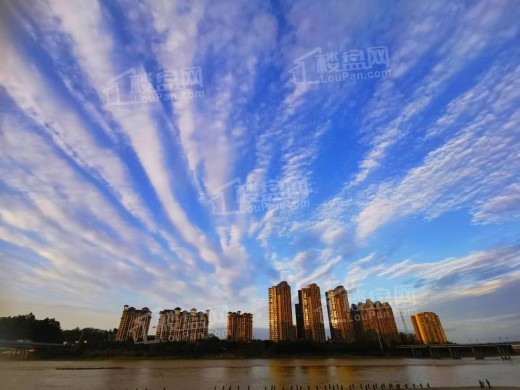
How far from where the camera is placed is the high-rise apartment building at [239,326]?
47062 mm

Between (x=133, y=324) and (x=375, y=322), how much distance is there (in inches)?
1539

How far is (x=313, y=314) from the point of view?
4800cm

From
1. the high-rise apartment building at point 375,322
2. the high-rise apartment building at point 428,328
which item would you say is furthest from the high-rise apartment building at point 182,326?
the high-rise apartment building at point 428,328

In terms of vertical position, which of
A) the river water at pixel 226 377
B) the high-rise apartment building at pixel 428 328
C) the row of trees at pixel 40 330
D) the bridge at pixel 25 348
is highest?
the high-rise apartment building at pixel 428 328

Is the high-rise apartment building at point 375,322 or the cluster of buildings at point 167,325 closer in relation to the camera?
the cluster of buildings at point 167,325

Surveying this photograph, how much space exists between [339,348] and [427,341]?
28850 mm

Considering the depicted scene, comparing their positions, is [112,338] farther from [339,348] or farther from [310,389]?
[310,389]

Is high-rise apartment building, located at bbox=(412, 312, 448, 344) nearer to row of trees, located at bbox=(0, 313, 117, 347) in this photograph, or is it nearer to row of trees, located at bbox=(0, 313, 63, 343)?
row of trees, located at bbox=(0, 313, 117, 347)

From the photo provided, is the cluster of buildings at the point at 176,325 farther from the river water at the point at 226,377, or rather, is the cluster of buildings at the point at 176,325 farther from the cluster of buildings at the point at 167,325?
the river water at the point at 226,377

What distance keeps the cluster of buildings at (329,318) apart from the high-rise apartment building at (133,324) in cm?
1926

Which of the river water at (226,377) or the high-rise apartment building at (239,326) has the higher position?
the high-rise apartment building at (239,326)

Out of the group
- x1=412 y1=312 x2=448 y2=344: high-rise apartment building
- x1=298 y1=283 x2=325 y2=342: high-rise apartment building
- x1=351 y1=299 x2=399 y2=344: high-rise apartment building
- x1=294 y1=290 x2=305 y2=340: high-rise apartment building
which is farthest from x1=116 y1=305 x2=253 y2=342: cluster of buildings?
x1=412 y1=312 x2=448 y2=344: high-rise apartment building

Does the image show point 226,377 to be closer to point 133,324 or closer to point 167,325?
point 167,325

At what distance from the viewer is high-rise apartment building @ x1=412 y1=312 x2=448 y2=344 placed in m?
60.0
